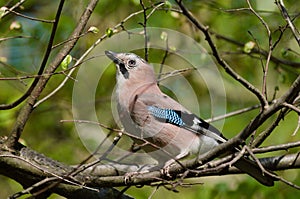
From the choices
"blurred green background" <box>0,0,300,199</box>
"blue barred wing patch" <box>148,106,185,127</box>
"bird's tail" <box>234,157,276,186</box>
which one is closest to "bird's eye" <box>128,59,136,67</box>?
"blurred green background" <box>0,0,300,199</box>

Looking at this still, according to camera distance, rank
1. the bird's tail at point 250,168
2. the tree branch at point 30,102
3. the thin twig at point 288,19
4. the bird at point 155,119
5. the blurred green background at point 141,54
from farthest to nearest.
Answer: the blurred green background at point 141,54 < the bird at point 155,119 < the bird's tail at point 250,168 < the tree branch at point 30,102 < the thin twig at point 288,19

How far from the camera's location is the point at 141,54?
7.10 m

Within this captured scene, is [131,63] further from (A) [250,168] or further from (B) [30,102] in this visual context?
(A) [250,168]

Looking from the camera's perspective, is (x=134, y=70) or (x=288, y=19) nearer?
(x=288, y=19)

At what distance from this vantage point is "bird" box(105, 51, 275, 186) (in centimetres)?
587

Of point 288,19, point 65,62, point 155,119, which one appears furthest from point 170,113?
point 288,19

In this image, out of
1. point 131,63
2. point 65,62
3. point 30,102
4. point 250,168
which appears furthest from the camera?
point 131,63

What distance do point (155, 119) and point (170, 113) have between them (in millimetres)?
160

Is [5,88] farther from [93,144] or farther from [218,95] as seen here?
[218,95]

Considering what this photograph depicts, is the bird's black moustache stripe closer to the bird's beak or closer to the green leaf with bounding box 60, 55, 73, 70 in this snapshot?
the bird's beak

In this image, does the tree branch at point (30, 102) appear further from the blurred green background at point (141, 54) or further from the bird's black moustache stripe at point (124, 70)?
the blurred green background at point (141, 54)

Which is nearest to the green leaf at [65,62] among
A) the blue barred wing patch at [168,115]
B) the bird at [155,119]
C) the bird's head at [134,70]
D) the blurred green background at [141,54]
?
the bird at [155,119]

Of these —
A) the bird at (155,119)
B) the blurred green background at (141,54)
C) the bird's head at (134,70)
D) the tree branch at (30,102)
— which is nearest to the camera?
the tree branch at (30,102)

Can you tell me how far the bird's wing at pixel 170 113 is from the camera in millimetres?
6059
